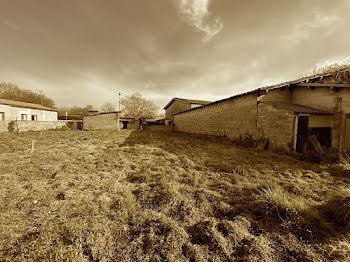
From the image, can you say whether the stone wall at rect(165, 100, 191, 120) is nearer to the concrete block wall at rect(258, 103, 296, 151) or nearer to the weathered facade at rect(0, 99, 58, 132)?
the concrete block wall at rect(258, 103, 296, 151)

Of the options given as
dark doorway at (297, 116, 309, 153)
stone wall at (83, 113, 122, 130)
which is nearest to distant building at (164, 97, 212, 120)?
stone wall at (83, 113, 122, 130)

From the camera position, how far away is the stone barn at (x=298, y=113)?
662cm

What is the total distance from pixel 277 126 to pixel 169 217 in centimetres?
738

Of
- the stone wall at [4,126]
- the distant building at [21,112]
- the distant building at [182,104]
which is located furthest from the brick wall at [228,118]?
the distant building at [21,112]

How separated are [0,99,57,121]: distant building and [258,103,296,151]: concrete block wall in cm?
2662

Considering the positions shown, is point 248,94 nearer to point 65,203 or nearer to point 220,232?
point 220,232

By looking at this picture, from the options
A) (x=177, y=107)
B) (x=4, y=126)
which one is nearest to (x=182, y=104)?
(x=177, y=107)

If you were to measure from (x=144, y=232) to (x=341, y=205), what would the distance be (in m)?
3.45

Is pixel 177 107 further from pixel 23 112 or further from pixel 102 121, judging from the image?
pixel 23 112

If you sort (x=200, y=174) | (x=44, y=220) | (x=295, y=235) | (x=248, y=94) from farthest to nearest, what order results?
(x=248, y=94), (x=200, y=174), (x=44, y=220), (x=295, y=235)

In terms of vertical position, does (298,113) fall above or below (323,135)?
above

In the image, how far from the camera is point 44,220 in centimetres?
229

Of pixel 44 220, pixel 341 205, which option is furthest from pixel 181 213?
pixel 341 205

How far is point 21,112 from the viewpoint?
21453mm
